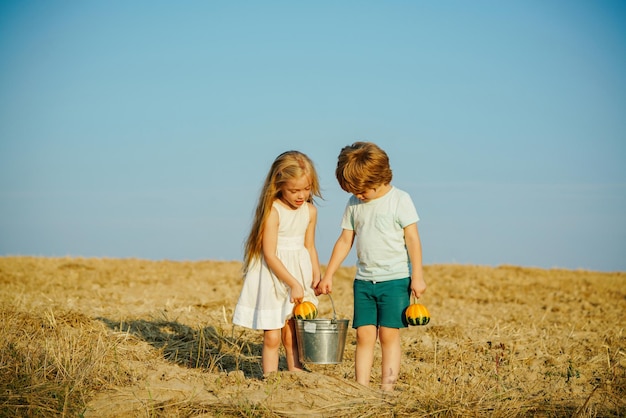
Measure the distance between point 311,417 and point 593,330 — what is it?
5914 millimetres

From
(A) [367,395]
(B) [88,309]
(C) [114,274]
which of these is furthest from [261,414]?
(C) [114,274]

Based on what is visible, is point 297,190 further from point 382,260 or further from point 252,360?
point 252,360

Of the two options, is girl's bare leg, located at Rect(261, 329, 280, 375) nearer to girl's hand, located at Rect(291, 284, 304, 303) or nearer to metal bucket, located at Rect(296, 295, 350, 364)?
girl's hand, located at Rect(291, 284, 304, 303)

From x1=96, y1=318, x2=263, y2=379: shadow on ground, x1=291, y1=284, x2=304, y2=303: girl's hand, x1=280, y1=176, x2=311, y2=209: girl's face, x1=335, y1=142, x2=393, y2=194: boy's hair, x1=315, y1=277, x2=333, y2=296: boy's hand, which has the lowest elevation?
x1=96, y1=318, x2=263, y2=379: shadow on ground

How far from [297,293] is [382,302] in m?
0.67

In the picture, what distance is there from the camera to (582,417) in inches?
172

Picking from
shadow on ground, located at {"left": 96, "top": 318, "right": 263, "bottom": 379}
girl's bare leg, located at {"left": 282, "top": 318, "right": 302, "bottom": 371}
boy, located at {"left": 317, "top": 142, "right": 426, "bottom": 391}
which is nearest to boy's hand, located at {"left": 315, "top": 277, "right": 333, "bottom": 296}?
boy, located at {"left": 317, "top": 142, "right": 426, "bottom": 391}

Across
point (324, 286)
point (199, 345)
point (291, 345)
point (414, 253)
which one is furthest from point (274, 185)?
point (199, 345)

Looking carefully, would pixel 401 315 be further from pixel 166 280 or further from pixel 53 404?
pixel 166 280

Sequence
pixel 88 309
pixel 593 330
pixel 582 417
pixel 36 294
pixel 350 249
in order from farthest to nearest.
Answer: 1. pixel 36 294
2. pixel 593 330
3. pixel 88 309
4. pixel 350 249
5. pixel 582 417

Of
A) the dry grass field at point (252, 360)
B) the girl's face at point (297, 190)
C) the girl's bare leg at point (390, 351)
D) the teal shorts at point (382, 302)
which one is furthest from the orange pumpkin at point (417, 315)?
the girl's face at point (297, 190)

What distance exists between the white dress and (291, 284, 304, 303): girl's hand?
0.17 metres

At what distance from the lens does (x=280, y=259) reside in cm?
591

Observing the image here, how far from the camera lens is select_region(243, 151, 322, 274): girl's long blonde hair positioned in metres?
5.68
